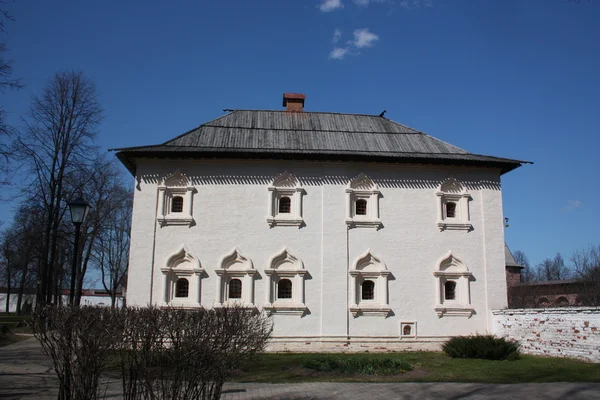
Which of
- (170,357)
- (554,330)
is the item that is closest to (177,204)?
(170,357)

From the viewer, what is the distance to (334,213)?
18.5 m

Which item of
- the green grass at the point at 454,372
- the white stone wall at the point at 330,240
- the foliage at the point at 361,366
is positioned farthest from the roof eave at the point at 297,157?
the foliage at the point at 361,366

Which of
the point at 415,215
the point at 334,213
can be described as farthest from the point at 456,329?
the point at 334,213

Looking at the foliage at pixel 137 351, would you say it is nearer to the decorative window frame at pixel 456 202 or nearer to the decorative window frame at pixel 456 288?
the decorative window frame at pixel 456 288

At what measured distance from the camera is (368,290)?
1822 cm

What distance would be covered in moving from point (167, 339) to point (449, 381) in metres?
7.23

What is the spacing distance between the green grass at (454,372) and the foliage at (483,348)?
45 centimetres

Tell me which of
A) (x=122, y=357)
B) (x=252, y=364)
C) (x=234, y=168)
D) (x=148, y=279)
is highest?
(x=234, y=168)

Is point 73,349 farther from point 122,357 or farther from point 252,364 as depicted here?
point 252,364

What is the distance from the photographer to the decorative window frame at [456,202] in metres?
18.9

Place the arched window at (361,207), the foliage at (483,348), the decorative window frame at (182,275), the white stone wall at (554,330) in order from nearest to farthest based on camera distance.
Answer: the white stone wall at (554,330)
the foliage at (483,348)
the decorative window frame at (182,275)
the arched window at (361,207)

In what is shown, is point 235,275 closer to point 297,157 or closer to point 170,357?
point 297,157

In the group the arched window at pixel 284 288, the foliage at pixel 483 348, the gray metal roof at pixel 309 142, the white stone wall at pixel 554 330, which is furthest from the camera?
the gray metal roof at pixel 309 142

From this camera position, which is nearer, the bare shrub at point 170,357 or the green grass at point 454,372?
the bare shrub at point 170,357
